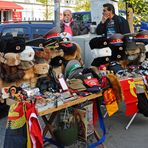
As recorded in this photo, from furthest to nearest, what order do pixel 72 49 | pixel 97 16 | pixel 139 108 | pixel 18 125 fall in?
1. pixel 97 16
2. pixel 139 108
3. pixel 72 49
4. pixel 18 125

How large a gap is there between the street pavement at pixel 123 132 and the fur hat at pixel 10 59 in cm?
131

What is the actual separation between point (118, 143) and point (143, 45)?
4.52 ft

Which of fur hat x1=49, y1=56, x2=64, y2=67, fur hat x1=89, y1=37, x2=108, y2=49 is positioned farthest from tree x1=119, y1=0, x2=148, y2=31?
fur hat x1=49, y1=56, x2=64, y2=67

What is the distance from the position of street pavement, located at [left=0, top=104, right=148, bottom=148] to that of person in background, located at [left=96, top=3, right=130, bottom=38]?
4.38 feet

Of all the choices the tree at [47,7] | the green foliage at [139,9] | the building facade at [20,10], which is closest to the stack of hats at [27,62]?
the green foliage at [139,9]

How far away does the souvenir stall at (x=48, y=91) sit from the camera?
10.7 ft

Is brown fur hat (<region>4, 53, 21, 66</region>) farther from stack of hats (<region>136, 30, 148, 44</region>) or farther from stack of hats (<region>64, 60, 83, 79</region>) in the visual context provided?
stack of hats (<region>136, 30, 148, 44</region>)

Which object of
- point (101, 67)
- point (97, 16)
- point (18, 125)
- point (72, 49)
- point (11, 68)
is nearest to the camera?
point (18, 125)

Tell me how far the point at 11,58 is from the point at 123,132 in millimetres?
2167

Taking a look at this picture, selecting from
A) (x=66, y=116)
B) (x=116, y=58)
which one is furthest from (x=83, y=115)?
(x=116, y=58)

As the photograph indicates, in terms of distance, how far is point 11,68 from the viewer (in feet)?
11.9

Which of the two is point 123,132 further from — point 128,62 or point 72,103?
point 72,103

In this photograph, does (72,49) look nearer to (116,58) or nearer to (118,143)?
(116,58)

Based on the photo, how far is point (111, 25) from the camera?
6.07 meters
